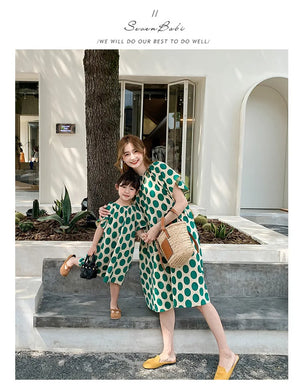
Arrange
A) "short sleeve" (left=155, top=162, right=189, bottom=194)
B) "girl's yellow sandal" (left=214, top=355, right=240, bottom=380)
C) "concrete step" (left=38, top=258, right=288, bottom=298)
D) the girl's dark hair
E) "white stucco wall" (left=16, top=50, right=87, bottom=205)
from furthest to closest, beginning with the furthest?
"white stucco wall" (left=16, top=50, right=87, bottom=205) < "concrete step" (left=38, top=258, right=288, bottom=298) < the girl's dark hair < "short sleeve" (left=155, top=162, right=189, bottom=194) < "girl's yellow sandal" (left=214, top=355, right=240, bottom=380)

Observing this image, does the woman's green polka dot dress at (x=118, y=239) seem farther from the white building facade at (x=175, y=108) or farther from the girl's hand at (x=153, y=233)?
the white building facade at (x=175, y=108)

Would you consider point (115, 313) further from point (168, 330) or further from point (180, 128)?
point (180, 128)

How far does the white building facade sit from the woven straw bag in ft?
15.6

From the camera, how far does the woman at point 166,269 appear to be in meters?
2.27

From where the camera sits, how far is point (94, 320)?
8.04 ft

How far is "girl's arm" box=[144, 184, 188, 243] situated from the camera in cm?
225

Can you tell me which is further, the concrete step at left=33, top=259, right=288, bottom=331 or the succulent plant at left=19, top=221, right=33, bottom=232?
the succulent plant at left=19, top=221, right=33, bottom=232

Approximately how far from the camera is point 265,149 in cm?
769

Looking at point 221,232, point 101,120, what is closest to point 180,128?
point 101,120

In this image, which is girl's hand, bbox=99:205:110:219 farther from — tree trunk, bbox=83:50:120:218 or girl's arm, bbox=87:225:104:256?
tree trunk, bbox=83:50:120:218

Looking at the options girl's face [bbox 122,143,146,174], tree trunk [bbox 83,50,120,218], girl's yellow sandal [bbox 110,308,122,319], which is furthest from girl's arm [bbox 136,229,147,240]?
tree trunk [bbox 83,50,120,218]

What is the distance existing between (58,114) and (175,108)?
253 cm

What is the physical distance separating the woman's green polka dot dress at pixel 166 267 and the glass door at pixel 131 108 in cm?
501
